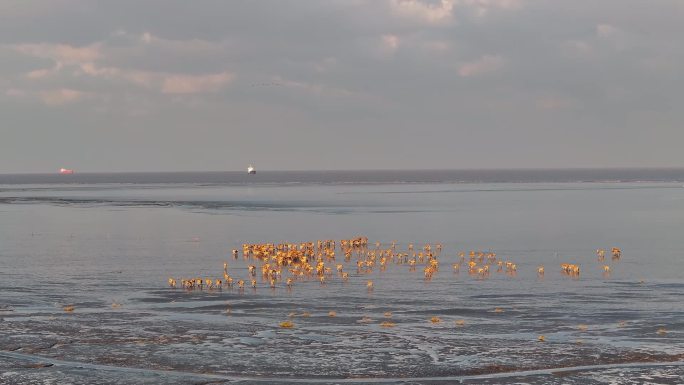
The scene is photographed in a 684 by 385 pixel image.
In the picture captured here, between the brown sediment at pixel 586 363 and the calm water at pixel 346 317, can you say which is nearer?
the brown sediment at pixel 586 363

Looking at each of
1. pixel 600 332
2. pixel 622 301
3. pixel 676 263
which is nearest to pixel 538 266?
pixel 676 263

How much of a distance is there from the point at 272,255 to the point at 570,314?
114 feet

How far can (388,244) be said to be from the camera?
8694cm

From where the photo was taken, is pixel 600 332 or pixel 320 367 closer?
pixel 320 367

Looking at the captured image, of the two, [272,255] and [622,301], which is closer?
[622,301]

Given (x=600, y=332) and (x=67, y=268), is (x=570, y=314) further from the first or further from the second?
(x=67, y=268)

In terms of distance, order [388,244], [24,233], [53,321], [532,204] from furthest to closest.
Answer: [532,204]
[24,233]
[388,244]
[53,321]

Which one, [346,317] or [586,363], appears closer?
[586,363]

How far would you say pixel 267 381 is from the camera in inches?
1220

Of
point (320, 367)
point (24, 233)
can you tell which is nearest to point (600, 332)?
point (320, 367)

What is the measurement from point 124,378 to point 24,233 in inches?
3011

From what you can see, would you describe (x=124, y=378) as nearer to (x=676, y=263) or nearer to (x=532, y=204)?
Answer: (x=676, y=263)

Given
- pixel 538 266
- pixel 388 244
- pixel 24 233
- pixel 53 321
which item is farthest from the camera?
pixel 24 233

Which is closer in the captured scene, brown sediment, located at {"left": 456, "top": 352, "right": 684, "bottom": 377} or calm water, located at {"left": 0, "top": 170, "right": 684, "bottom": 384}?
brown sediment, located at {"left": 456, "top": 352, "right": 684, "bottom": 377}
